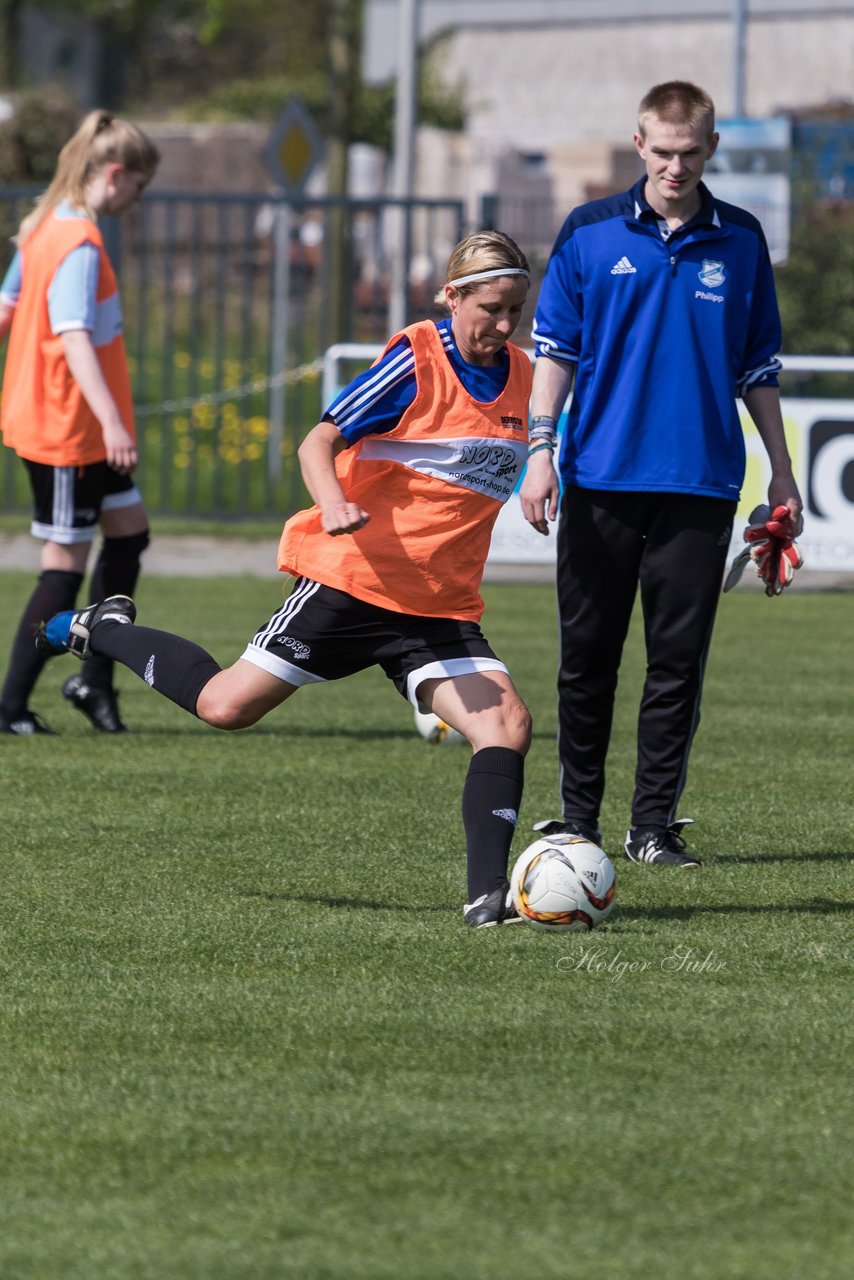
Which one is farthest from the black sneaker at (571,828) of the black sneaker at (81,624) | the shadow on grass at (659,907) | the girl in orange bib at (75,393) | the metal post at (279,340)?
the metal post at (279,340)

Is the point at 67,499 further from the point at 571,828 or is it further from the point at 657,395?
the point at 657,395

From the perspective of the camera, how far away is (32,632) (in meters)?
7.72

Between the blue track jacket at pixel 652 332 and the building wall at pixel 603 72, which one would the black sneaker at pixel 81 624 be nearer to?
the blue track jacket at pixel 652 332

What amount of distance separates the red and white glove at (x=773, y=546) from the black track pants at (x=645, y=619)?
0.31ft

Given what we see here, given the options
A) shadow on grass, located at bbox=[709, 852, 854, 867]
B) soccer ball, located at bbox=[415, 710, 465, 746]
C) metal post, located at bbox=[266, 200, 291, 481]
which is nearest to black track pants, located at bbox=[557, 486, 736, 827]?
shadow on grass, located at bbox=[709, 852, 854, 867]

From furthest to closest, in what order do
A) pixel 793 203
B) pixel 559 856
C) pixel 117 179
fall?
pixel 793 203
pixel 117 179
pixel 559 856

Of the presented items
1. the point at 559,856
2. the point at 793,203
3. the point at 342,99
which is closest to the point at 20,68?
the point at 342,99

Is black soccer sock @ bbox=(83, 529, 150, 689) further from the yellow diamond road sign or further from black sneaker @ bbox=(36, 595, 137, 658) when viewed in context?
the yellow diamond road sign

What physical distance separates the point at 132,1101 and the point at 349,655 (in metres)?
1.75

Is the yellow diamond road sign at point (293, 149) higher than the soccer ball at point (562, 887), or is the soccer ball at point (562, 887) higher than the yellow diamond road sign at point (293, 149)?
the yellow diamond road sign at point (293, 149)

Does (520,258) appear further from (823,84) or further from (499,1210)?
(823,84)

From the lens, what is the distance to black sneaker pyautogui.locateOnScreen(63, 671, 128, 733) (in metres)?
8.00

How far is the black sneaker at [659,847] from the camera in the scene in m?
5.93

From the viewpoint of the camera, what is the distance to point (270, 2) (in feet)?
146
